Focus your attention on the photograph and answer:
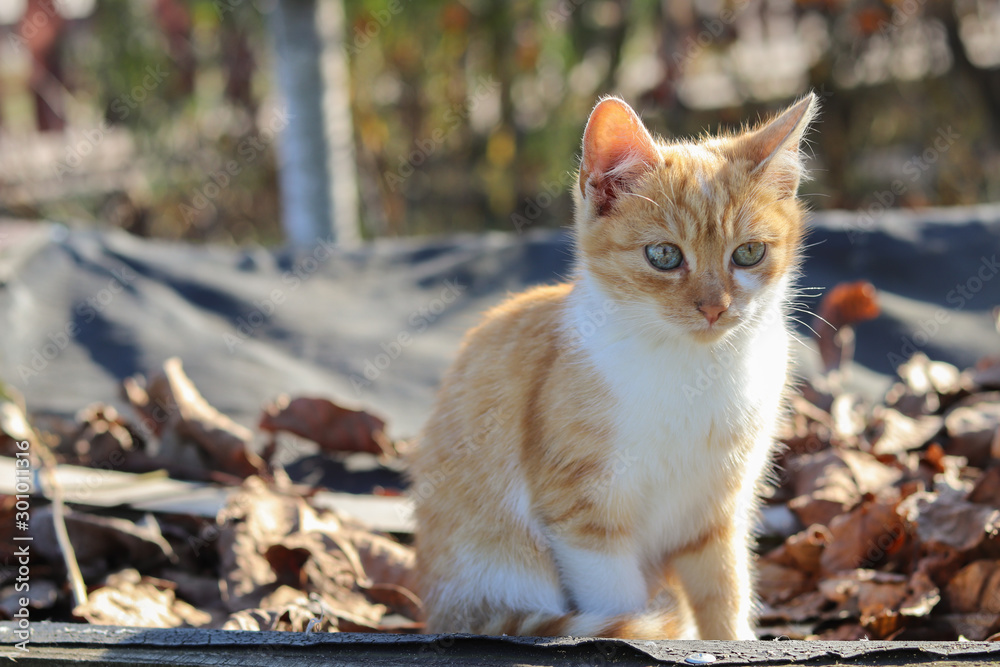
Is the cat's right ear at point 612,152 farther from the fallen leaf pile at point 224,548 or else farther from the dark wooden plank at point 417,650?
the fallen leaf pile at point 224,548

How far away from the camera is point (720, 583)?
177 centimetres

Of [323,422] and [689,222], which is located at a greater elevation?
[689,222]

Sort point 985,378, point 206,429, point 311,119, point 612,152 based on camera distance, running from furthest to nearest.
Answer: point 311,119, point 985,378, point 206,429, point 612,152

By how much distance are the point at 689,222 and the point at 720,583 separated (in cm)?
76

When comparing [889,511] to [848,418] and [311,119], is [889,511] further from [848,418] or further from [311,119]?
[311,119]

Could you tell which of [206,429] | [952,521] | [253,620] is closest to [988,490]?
[952,521]

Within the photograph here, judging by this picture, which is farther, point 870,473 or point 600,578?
point 870,473

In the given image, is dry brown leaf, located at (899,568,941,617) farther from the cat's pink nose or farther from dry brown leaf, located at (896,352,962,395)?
dry brown leaf, located at (896,352,962,395)

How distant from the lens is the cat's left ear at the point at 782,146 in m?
1.66

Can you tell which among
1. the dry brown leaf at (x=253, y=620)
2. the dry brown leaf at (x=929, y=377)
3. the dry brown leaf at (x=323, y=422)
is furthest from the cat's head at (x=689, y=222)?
the dry brown leaf at (x=929, y=377)

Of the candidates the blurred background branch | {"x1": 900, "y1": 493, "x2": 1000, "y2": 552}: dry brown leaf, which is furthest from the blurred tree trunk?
{"x1": 900, "y1": 493, "x2": 1000, "y2": 552}: dry brown leaf

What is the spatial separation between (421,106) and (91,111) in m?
3.34

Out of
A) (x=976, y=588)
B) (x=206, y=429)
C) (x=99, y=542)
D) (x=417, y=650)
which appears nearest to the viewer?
(x=417, y=650)

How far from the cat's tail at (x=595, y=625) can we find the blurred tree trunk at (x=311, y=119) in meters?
3.14
